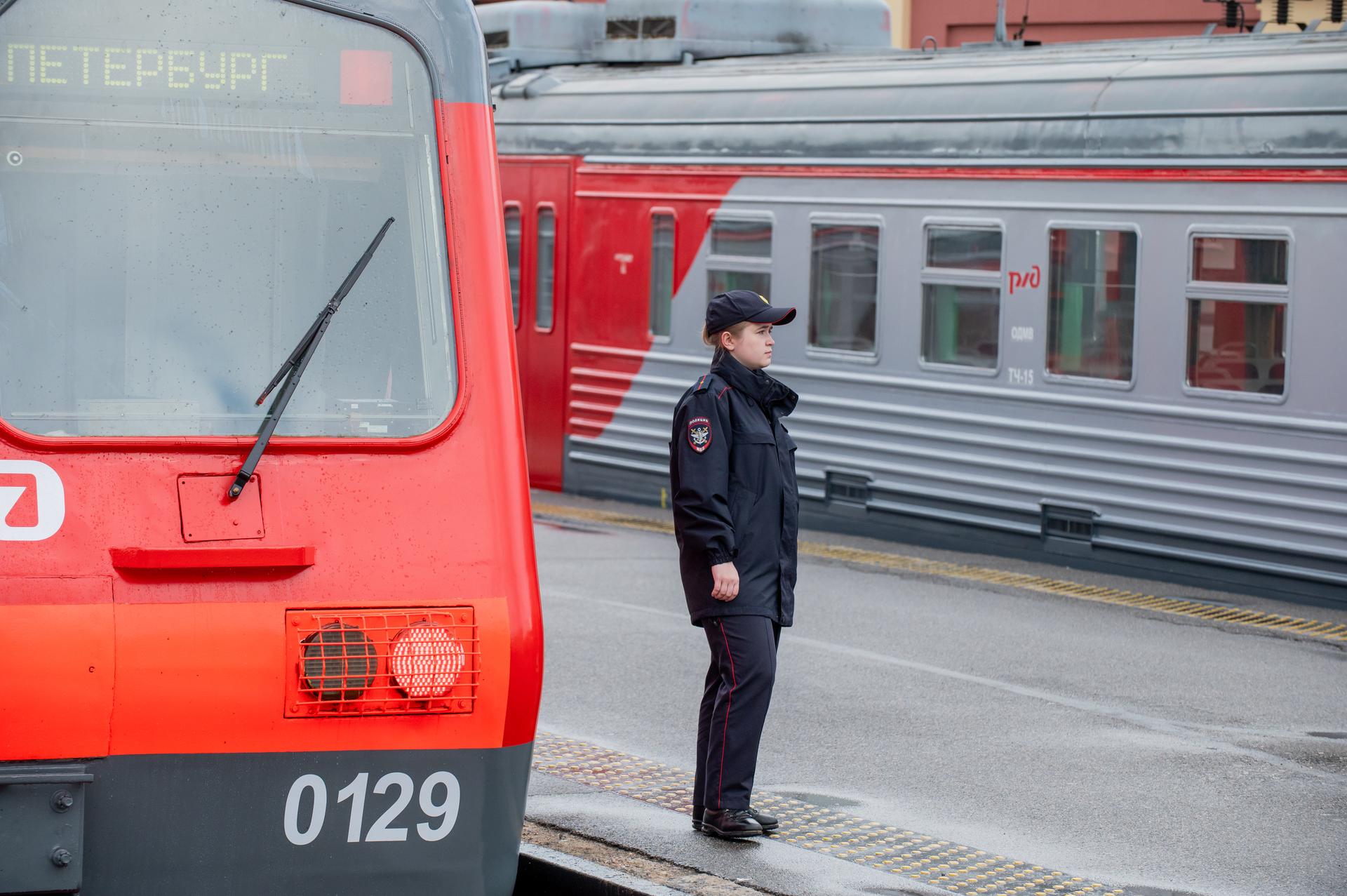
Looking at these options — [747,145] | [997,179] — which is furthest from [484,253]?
[747,145]

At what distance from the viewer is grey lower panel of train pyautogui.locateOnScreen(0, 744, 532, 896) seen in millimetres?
4023

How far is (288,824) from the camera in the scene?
4.17m

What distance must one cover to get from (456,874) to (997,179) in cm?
897

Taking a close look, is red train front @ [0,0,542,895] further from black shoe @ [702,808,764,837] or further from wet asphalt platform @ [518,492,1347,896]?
black shoe @ [702,808,764,837]

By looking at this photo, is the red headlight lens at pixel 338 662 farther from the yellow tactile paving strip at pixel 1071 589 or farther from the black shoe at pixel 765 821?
the yellow tactile paving strip at pixel 1071 589

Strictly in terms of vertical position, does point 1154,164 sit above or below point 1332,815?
above

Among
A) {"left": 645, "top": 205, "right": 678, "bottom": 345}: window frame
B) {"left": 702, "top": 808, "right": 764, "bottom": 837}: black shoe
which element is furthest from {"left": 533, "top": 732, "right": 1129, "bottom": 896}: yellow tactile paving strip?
{"left": 645, "top": 205, "right": 678, "bottom": 345}: window frame

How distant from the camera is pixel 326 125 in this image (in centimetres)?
452

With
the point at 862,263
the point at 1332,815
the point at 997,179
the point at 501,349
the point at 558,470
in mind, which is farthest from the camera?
the point at 558,470

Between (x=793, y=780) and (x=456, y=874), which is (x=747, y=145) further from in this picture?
(x=456, y=874)

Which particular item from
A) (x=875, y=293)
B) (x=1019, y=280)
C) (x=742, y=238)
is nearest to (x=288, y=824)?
(x=1019, y=280)

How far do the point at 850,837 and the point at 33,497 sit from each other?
121 inches

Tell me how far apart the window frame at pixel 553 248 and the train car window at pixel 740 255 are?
186 cm

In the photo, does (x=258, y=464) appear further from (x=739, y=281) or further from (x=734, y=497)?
(x=739, y=281)
